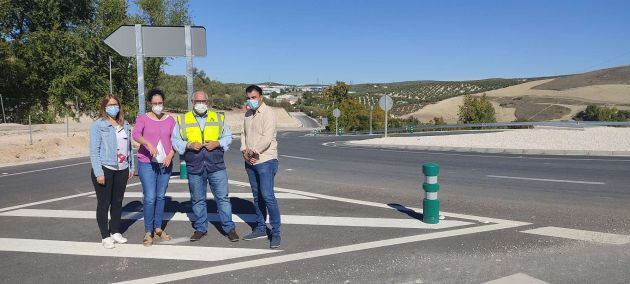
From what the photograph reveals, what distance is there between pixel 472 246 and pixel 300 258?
6.26 ft

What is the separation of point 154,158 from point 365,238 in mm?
2621

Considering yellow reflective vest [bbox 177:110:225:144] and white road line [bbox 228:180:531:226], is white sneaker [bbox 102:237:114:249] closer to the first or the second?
yellow reflective vest [bbox 177:110:225:144]

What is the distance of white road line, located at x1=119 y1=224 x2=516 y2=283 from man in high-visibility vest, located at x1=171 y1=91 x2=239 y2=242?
869 millimetres

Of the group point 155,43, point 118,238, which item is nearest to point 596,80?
point 155,43

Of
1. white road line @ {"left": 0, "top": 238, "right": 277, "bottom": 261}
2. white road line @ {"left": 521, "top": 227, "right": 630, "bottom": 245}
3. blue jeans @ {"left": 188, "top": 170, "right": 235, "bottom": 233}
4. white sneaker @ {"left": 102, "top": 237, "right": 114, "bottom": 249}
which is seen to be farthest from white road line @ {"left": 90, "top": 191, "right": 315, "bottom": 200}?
white road line @ {"left": 521, "top": 227, "right": 630, "bottom": 245}

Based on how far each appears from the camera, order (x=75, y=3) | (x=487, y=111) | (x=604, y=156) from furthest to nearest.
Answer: (x=487, y=111) → (x=75, y=3) → (x=604, y=156)

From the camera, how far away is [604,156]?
1494 cm

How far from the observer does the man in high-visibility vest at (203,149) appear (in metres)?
5.11

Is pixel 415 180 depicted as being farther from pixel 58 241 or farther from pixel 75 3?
pixel 75 3

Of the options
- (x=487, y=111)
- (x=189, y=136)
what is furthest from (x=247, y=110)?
(x=487, y=111)

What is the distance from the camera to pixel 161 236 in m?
5.37

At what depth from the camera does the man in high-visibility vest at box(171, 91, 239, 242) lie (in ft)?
16.8

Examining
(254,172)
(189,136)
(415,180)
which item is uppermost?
(189,136)

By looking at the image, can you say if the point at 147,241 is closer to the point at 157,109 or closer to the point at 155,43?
the point at 157,109
